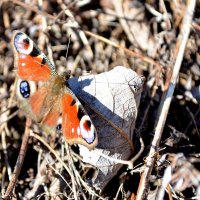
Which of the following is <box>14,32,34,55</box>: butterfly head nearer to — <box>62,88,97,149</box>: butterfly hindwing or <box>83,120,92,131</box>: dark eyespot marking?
<box>62,88,97,149</box>: butterfly hindwing

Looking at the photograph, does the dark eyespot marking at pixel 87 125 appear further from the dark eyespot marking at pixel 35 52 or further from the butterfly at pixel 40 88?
the dark eyespot marking at pixel 35 52

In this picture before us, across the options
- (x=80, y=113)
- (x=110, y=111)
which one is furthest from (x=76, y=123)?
(x=110, y=111)

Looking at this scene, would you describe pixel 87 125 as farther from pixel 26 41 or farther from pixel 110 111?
pixel 26 41

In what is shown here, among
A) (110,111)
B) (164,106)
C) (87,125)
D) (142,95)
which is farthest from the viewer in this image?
(142,95)

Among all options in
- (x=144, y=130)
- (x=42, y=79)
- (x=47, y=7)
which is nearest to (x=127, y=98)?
(x=144, y=130)

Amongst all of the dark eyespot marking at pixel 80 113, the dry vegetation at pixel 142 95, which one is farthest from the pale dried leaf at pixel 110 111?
the dark eyespot marking at pixel 80 113

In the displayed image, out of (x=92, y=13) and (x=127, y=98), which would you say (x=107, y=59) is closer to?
(x=92, y=13)
